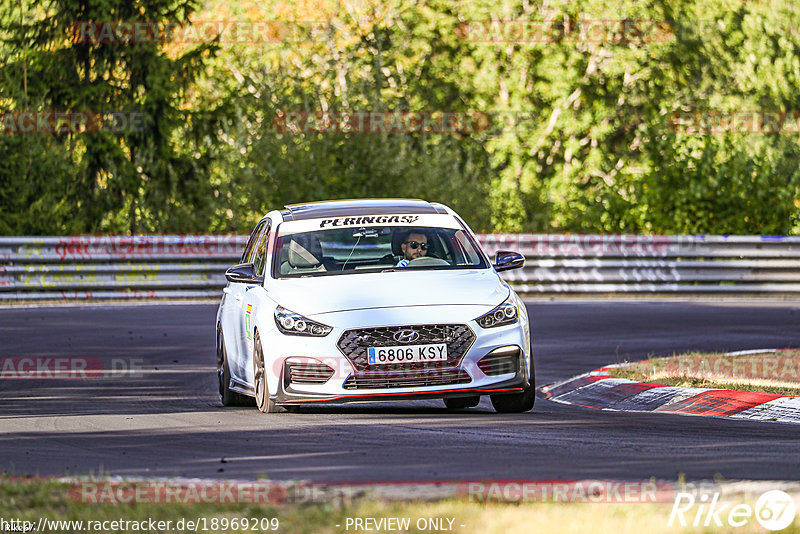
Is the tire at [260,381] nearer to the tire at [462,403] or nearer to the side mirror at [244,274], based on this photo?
the side mirror at [244,274]

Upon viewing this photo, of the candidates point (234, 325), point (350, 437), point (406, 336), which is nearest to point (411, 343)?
point (406, 336)

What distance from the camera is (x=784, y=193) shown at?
29.8 metres

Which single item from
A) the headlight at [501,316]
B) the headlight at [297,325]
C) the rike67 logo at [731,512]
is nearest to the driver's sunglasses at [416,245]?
the headlight at [501,316]

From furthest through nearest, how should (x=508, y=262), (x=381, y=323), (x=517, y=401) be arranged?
(x=508, y=262)
(x=517, y=401)
(x=381, y=323)

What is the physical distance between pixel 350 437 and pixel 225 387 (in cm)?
312

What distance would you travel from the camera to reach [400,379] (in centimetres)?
1080

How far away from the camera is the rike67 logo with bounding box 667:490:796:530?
246 inches

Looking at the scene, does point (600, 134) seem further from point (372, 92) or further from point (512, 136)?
point (372, 92)

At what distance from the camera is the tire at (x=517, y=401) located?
11.3 m

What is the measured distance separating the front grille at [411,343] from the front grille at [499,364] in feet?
0.57

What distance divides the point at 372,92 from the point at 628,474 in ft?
88.9


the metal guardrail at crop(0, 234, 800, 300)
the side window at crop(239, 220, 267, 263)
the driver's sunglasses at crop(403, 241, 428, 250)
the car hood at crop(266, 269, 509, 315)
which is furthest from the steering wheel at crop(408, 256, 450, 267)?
the metal guardrail at crop(0, 234, 800, 300)

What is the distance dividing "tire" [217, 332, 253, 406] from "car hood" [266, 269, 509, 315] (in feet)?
4.20

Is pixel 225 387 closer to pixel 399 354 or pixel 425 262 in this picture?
pixel 425 262
